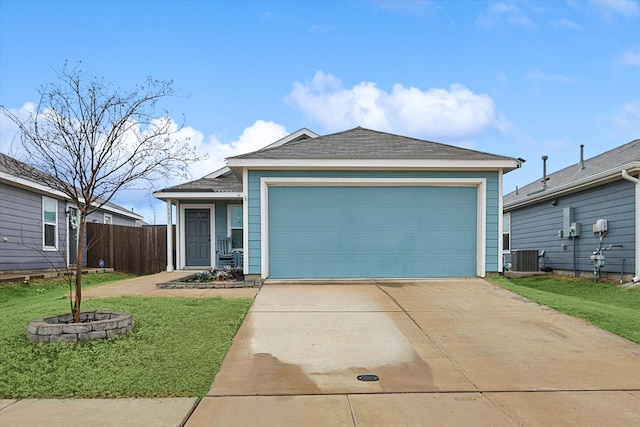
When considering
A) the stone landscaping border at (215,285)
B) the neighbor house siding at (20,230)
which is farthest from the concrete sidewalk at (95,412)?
the neighbor house siding at (20,230)

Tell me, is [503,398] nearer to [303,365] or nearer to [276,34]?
[303,365]

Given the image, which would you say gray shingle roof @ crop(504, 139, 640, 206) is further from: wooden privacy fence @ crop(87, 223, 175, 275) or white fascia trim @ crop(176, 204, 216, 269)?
wooden privacy fence @ crop(87, 223, 175, 275)

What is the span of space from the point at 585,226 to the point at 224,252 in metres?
10.3

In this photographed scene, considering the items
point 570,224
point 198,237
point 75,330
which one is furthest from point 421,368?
point 198,237

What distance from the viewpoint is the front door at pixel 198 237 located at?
14.5m

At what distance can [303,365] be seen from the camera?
489 centimetres

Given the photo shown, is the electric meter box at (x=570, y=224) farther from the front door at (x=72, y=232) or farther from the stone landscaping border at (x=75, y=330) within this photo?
the front door at (x=72, y=232)

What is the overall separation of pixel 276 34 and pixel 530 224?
11.1m

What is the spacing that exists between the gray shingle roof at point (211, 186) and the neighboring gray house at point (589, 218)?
9713mm

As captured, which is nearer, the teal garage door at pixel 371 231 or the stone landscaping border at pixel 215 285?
the stone landscaping border at pixel 215 285

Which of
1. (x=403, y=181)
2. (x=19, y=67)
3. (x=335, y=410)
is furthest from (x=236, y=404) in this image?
(x=19, y=67)

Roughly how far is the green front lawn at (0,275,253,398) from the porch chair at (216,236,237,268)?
6417 millimetres

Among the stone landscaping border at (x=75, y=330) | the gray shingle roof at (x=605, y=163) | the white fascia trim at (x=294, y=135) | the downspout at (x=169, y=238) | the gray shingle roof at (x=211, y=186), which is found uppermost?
the white fascia trim at (x=294, y=135)

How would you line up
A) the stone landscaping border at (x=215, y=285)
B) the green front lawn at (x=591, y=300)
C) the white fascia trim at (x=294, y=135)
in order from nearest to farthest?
the green front lawn at (x=591, y=300) < the stone landscaping border at (x=215, y=285) < the white fascia trim at (x=294, y=135)
